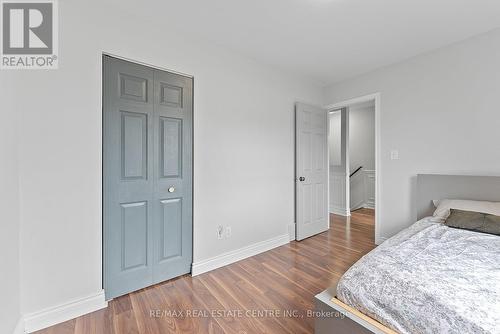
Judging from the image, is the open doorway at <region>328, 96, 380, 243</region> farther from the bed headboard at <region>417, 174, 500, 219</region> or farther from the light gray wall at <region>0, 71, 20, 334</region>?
the light gray wall at <region>0, 71, 20, 334</region>

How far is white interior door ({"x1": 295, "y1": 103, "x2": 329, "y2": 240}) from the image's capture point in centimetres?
318

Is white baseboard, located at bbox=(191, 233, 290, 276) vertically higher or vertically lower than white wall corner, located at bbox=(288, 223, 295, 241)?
lower

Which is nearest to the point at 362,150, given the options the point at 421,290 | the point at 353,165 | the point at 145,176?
the point at 353,165

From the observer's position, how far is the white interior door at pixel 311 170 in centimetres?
318

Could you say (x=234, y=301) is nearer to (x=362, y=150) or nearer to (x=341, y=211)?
(x=341, y=211)

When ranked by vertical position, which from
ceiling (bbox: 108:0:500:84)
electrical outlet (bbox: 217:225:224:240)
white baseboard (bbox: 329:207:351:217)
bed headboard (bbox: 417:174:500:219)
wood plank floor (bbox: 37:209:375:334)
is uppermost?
ceiling (bbox: 108:0:500:84)

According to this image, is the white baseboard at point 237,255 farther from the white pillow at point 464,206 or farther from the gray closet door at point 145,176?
the white pillow at point 464,206

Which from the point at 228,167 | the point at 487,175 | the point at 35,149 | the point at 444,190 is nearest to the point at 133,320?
the point at 35,149

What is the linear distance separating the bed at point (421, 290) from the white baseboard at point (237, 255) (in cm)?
139

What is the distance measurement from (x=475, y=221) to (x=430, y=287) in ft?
4.48

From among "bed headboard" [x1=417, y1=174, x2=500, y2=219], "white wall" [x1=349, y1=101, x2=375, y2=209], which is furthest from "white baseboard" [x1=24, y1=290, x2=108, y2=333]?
"white wall" [x1=349, y1=101, x2=375, y2=209]

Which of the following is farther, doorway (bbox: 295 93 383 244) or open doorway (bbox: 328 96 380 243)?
open doorway (bbox: 328 96 380 243)

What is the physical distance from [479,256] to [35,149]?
2.95 metres

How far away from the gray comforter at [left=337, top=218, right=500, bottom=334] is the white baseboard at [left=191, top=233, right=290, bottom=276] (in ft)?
4.91
